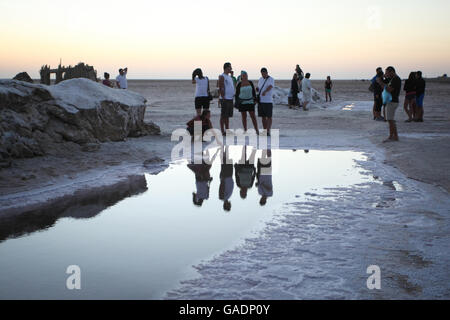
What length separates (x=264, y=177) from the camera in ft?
26.0

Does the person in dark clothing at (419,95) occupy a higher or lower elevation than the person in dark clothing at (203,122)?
higher

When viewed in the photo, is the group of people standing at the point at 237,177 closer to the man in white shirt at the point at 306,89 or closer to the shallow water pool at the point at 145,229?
the shallow water pool at the point at 145,229

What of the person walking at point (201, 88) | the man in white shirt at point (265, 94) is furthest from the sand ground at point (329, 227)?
the man in white shirt at point (265, 94)

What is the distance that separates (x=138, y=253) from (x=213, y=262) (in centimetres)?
73

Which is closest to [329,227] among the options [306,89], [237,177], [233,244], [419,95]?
[233,244]

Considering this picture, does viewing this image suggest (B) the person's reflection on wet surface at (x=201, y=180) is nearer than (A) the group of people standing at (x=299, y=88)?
Yes

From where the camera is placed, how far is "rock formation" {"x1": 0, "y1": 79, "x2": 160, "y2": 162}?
8725 millimetres

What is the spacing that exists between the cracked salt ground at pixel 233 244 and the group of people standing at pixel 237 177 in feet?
0.37

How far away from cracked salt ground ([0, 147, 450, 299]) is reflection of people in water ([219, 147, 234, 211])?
4.4 inches

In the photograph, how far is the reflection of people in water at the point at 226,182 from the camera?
6414 mm

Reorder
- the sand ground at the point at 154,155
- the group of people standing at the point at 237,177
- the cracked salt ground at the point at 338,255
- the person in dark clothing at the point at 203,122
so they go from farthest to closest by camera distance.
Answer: the person in dark clothing at the point at 203,122, the sand ground at the point at 154,155, the group of people standing at the point at 237,177, the cracked salt ground at the point at 338,255

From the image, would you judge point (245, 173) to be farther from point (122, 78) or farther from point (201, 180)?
point (122, 78)

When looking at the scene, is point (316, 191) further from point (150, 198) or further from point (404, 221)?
point (150, 198)

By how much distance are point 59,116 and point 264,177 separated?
4619 mm
